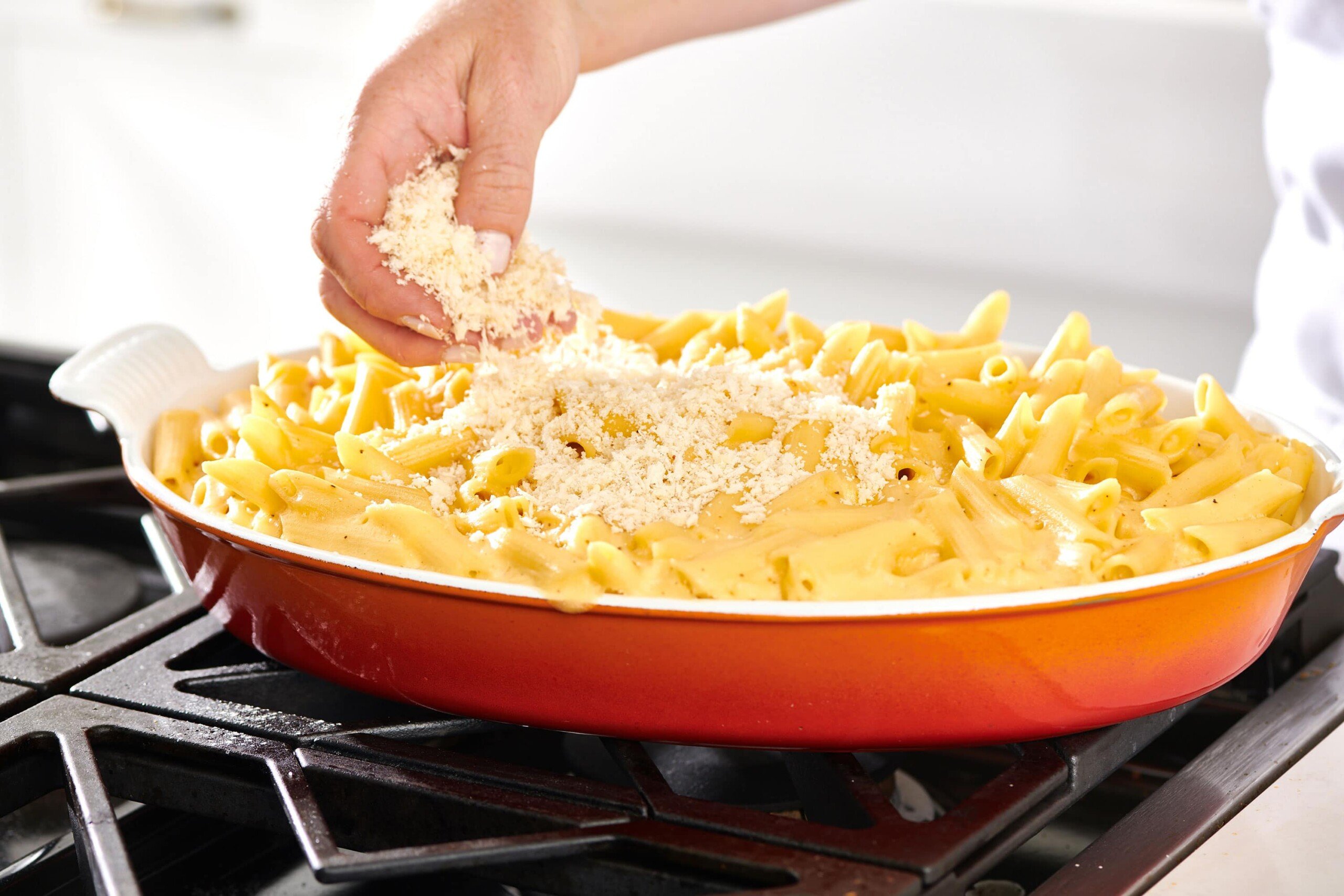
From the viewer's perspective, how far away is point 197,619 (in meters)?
0.98

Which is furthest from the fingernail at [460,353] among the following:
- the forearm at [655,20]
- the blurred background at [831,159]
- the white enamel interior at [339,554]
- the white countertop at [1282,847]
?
the blurred background at [831,159]

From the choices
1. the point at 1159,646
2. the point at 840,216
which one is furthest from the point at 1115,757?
the point at 840,216

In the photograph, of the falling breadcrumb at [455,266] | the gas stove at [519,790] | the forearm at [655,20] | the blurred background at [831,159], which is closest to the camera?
the gas stove at [519,790]

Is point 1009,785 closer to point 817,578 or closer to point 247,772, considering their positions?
point 817,578

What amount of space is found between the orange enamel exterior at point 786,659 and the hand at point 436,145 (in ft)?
0.75

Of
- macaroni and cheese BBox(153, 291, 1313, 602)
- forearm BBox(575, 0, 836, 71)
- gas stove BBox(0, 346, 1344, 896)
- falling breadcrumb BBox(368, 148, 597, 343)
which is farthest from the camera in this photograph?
forearm BBox(575, 0, 836, 71)

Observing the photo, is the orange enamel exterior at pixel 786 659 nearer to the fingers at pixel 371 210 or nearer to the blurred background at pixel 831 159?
the fingers at pixel 371 210

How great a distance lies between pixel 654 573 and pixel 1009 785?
0.22 m

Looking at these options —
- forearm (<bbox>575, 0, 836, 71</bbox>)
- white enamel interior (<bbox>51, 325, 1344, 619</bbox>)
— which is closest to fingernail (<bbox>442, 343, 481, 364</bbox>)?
white enamel interior (<bbox>51, 325, 1344, 619</bbox>)

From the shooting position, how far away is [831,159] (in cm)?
252

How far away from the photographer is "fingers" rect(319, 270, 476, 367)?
985 millimetres

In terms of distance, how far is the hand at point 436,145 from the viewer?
0.96 metres

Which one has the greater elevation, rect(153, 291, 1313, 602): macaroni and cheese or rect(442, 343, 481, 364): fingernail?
rect(442, 343, 481, 364): fingernail

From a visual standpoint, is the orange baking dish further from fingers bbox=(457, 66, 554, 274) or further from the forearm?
the forearm
